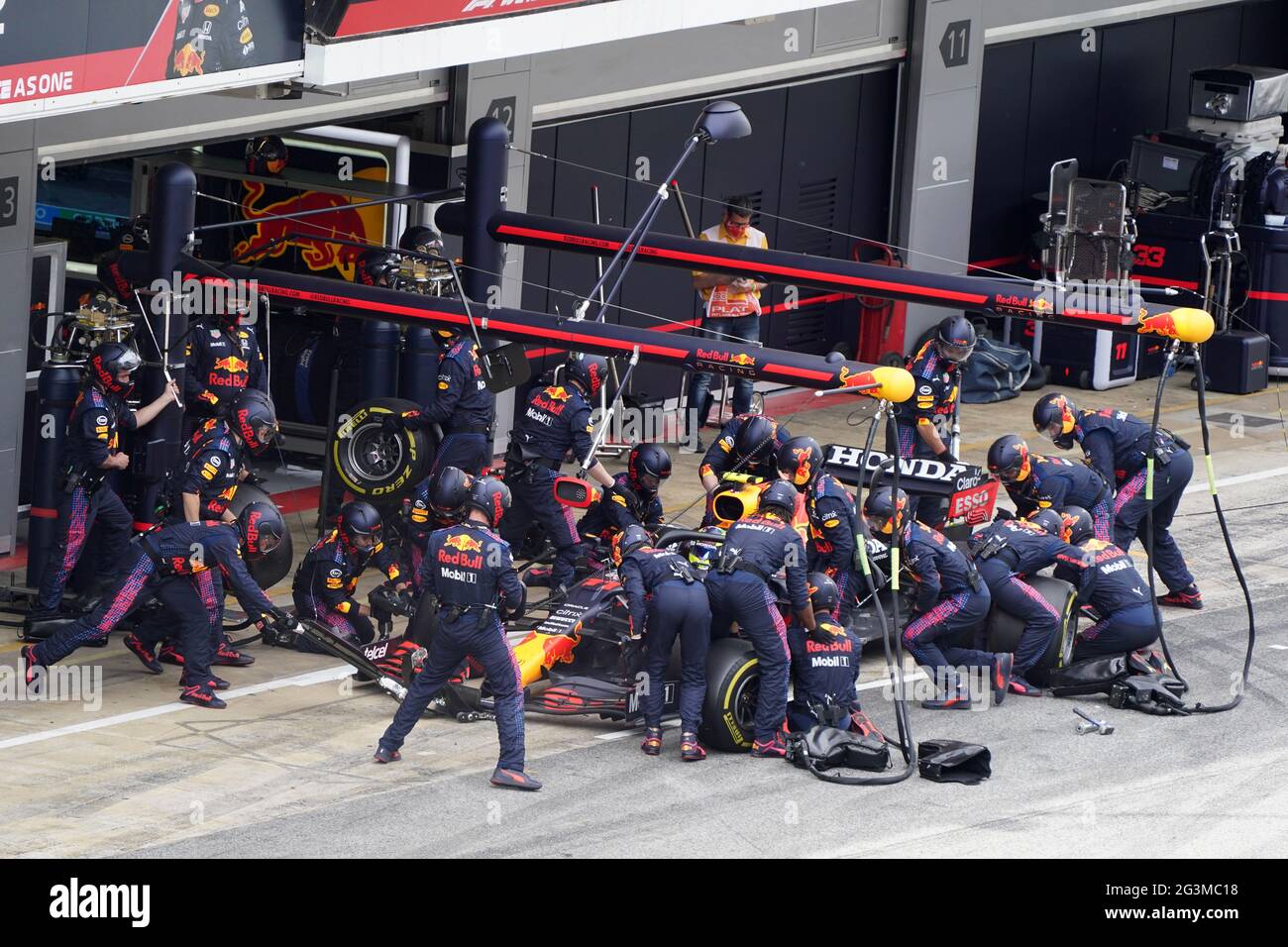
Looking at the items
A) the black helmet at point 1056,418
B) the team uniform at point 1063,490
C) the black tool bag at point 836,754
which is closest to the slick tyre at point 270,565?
the black tool bag at point 836,754

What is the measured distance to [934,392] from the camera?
632 inches

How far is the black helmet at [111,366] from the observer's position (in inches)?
543

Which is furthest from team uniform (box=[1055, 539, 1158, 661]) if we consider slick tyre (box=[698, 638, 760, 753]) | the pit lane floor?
slick tyre (box=[698, 638, 760, 753])

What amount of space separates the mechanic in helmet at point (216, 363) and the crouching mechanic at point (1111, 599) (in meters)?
5.42

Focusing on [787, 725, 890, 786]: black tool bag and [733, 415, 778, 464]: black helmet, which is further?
[733, 415, 778, 464]: black helmet

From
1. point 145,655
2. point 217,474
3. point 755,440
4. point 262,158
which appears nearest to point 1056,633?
point 755,440

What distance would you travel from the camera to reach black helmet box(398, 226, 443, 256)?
1608cm

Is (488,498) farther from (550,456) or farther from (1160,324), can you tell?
(1160,324)

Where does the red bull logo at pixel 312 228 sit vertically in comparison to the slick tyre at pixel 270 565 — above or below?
above

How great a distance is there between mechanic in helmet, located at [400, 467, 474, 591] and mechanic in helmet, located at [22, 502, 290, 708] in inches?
45.1

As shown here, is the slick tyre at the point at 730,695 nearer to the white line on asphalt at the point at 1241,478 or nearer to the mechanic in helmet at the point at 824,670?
the mechanic in helmet at the point at 824,670

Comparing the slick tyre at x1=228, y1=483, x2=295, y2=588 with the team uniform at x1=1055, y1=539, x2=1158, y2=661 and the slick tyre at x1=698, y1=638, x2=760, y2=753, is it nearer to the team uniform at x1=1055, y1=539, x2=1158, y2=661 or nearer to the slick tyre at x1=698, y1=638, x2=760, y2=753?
the slick tyre at x1=698, y1=638, x2=760, y2=753

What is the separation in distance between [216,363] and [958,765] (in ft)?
18.6

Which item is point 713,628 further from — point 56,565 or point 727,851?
point 56,565
